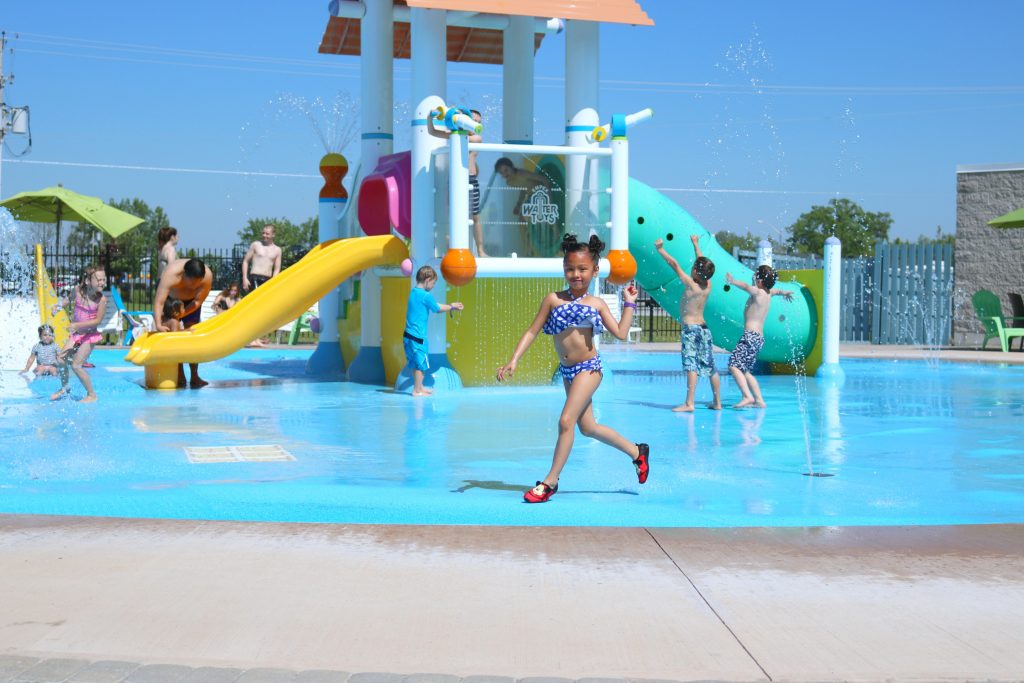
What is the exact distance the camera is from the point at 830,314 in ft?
51.1

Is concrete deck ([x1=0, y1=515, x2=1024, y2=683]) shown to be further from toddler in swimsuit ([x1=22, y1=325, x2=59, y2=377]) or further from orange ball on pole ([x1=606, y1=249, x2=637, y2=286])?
orange ball on pole ([x1=606, y1=249, x2=637, y2=286])

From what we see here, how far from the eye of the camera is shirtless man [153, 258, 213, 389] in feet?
42.7

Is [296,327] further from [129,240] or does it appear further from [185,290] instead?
[129,240]

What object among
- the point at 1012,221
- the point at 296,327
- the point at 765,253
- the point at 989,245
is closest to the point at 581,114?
the point at 765,253

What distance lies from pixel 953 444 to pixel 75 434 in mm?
7185

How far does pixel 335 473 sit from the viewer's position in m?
7.42

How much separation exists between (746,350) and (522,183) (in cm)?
321

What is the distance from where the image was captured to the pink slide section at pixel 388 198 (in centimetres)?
1321

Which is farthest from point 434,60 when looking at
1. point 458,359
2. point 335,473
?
point 335,473

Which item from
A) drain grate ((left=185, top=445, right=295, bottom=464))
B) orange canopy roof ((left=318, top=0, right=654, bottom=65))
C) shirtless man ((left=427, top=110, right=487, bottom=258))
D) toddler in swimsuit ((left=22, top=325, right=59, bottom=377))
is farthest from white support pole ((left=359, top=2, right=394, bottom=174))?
drain grate ((left=185, top=445, right=295, bottom=464))

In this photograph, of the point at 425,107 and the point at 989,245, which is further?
the point at 989,245

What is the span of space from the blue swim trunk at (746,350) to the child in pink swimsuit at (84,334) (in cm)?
672

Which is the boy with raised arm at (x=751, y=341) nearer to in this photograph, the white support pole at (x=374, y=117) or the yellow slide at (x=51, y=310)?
the white support pole at (x=374, y=117)

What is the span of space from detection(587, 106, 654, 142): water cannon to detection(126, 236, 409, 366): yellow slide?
2.63 meters
